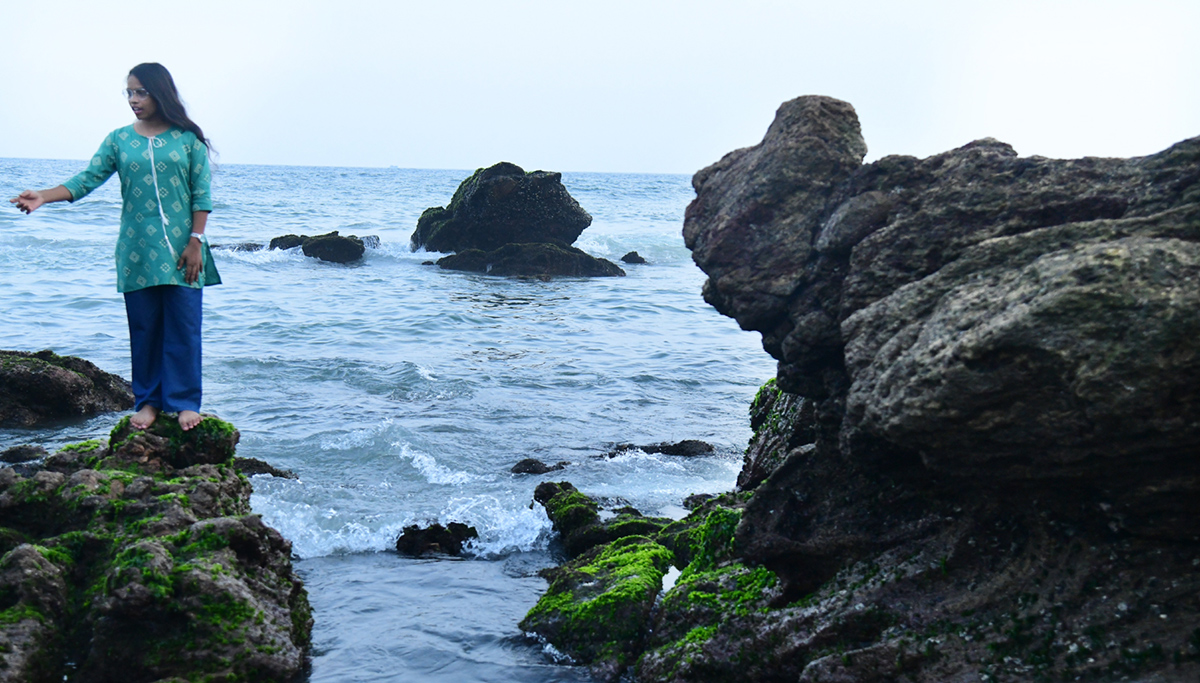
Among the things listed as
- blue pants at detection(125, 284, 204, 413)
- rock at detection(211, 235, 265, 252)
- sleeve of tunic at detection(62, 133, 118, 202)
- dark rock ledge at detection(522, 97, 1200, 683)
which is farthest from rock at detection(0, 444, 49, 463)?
rock at detection(211, 235, 265, 252)

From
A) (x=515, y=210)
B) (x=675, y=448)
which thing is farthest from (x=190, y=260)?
(x=515, y=210)

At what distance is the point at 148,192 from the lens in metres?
5.57

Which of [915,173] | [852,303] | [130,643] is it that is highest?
[915,173]

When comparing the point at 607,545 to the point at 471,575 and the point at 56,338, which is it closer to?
the point at 471,575

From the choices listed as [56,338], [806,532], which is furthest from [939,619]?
[56,338]

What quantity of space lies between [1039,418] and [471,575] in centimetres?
508

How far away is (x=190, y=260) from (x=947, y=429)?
4599 millimetres

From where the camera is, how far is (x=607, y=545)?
23.9 ft

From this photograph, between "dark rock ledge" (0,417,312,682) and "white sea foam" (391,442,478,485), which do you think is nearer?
"dark rock ledge" (0,417,312,682)

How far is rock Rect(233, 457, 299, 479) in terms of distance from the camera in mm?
9500

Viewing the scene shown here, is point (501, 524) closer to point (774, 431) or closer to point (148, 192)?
point (774, 431)

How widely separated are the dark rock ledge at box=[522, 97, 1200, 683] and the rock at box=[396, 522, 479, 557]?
82.2 inches

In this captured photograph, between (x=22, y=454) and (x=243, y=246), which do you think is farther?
(x=243, y=246)

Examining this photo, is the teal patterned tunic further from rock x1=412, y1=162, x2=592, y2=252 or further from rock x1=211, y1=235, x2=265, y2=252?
rock x1=211, y1=235, x2=265, y2=252
